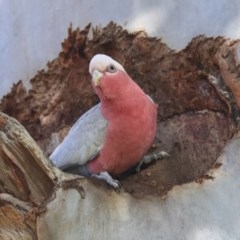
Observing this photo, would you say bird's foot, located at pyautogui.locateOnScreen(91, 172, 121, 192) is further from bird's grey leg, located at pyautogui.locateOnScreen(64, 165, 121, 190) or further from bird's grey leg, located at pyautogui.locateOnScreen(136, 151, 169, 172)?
bird's grey leg, located at pyautogui.locateOnScreen(136, 151, 169, 172)

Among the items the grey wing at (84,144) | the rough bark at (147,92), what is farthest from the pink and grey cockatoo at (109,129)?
the rough bark at (147,92)

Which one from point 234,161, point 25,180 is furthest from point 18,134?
point 234,161

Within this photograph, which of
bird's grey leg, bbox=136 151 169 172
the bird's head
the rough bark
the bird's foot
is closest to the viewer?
the rough bark

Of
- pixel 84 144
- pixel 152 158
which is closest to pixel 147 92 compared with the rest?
pixel 152 158

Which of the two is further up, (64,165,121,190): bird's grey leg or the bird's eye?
the bird's eye

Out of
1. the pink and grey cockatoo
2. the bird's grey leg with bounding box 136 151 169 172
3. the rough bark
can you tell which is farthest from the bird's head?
the bird's grey leg with bounding box 136 151 169 172

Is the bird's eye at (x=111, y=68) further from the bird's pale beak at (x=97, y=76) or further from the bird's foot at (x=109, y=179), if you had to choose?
the bird's foot at (x=109, y=179)

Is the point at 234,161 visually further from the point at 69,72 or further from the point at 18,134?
the point at 69,72
